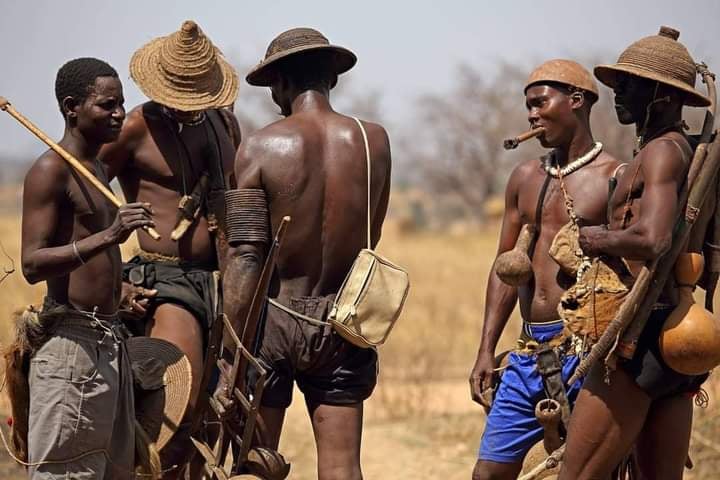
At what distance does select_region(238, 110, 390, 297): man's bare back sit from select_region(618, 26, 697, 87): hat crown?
107 cm

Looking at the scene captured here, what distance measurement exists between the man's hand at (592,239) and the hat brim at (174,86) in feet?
6.68

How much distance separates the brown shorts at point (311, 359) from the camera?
15.5 ft

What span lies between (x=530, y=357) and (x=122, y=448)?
1.80 metres

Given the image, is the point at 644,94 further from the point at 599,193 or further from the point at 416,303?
the point at 416,303

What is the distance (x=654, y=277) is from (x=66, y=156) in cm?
225

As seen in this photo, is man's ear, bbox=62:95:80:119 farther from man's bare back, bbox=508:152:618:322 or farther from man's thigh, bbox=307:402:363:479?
man's bare back, bbox=508:152:618:322

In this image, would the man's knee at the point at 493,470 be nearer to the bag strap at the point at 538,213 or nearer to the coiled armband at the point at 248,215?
the bag strap at the point at 538,213

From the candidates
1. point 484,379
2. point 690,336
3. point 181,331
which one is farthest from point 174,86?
point 690,336

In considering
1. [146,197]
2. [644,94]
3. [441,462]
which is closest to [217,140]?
[146,197]

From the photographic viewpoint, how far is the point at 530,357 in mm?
5109

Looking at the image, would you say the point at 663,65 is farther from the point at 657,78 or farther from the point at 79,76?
the point at 79,76

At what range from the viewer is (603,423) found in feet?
14.4

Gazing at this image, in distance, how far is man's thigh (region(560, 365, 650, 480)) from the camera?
439 centimetres

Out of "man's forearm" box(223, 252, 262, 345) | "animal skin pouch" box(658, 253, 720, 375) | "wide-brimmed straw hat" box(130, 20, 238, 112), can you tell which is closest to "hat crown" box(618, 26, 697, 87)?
"animal skin pouch" box(658, 253, 720, 375)
